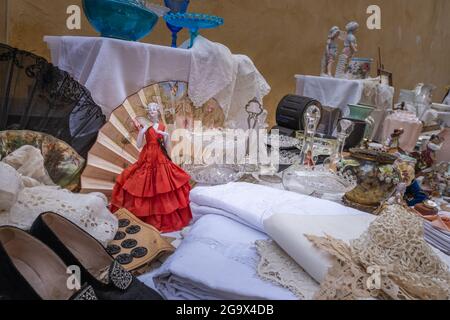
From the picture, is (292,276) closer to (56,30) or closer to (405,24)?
(56,30)

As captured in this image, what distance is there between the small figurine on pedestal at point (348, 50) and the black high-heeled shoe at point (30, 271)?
5.56 ft

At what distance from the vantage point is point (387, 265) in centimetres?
44

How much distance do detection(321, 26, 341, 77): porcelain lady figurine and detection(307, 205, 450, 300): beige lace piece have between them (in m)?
1.44

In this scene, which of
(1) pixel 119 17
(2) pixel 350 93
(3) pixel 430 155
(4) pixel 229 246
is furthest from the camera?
(2) pixel 350 93

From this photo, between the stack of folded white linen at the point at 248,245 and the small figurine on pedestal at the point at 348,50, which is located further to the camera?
the small figurine on pedestal at the point at 348,50

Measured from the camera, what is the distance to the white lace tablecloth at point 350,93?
5.43ft

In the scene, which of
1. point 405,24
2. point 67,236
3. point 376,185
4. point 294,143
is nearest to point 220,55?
point 294,143

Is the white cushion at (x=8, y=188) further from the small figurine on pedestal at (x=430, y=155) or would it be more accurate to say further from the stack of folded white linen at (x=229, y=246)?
the small figurine on pedestal at (x=430, y=155)

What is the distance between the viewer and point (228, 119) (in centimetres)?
122

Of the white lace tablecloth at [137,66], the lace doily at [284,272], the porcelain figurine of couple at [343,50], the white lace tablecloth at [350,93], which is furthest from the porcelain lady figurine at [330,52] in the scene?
the lace doily at [284,272]

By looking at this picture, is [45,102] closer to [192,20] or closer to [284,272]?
[192,20]

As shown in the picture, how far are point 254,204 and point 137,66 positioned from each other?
0.54 m

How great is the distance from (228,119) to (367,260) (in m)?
0.85

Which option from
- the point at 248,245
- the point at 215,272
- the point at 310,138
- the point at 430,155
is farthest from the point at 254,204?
the point at 430,155
